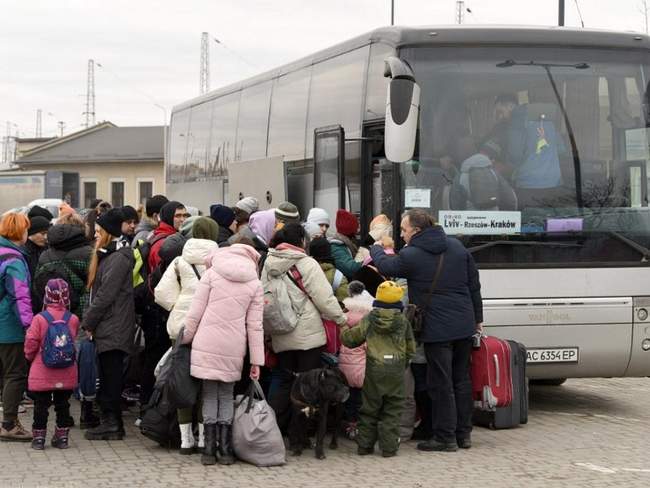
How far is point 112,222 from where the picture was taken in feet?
31.6

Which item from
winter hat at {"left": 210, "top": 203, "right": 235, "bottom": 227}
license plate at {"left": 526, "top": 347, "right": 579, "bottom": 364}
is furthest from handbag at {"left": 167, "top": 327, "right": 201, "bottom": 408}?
license plate at {"left": 526, "top": 347, "right": 579, "bottom": 364}

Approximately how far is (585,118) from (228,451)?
475cm

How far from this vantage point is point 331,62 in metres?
13.3

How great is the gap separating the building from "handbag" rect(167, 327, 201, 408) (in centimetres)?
7275

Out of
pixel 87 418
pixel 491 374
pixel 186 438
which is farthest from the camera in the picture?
pixel 87 418

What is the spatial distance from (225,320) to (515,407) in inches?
125

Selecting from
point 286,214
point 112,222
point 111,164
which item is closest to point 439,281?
point 286,214

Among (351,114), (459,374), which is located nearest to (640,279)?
(459,374)

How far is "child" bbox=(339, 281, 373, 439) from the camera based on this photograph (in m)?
9.49

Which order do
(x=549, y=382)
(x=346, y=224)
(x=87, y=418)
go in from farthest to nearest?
(x=549, y=382) → (x=346, y=224) → (x=87, y=418)

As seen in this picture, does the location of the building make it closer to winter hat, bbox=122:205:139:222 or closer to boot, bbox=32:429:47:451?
winter hat, bbox=122:205:139:222

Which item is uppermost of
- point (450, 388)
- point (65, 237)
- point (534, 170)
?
point (534, 170)

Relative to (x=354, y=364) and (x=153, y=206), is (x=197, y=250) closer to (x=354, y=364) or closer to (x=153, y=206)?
(x=354, y=364)

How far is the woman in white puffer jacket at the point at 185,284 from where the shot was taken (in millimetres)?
9078
